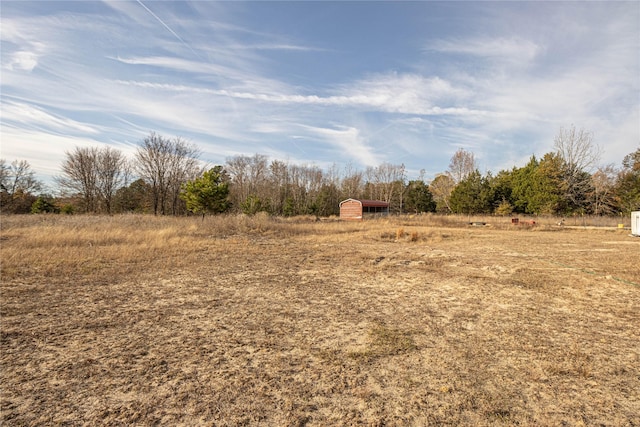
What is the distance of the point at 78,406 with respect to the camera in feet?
7.91

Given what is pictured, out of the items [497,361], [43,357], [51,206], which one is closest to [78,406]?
[43,357]

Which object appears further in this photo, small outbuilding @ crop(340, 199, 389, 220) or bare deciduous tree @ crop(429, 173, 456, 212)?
bare deciduous tree @ crop(429, 173, 456, 212)

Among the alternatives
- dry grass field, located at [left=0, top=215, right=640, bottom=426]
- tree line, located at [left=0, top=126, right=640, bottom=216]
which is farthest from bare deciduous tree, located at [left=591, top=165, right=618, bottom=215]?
dry grass field, located at [left=0, top=215, right=640, bottom=426]

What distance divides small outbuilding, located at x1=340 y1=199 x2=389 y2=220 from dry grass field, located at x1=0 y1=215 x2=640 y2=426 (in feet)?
107

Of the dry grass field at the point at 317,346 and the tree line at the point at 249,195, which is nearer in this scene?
the dry grass field at the point at 317,346

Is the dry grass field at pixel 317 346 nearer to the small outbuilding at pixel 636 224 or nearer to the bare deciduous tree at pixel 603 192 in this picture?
the small outbuilding at pixel 636 224

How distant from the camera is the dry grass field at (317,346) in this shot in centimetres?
240

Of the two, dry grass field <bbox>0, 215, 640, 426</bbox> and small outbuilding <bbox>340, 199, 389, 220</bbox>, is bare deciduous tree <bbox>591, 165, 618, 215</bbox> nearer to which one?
small outbuilding <bbox>340, 199, 389, 220</bbox>

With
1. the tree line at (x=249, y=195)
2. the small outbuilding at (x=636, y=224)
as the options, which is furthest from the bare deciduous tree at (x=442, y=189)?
the small outbuilding at (x=636, y=224)

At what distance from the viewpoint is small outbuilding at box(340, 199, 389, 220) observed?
4046 cm

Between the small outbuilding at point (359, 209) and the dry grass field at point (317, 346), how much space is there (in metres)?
32.6

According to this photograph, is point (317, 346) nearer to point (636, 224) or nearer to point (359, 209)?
point (636, 224)

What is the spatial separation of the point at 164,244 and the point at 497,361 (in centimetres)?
1159

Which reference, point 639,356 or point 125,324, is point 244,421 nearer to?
point 125,324
